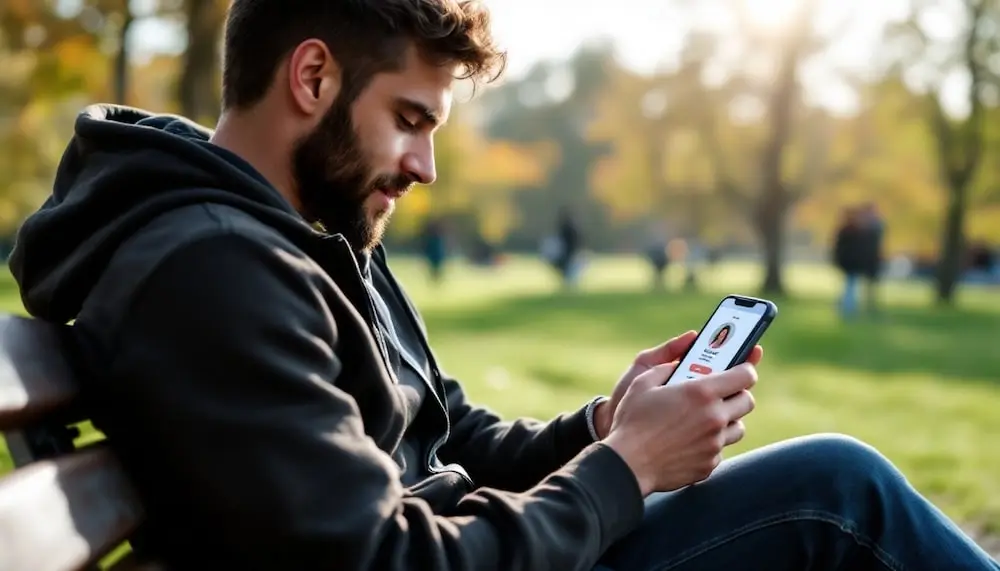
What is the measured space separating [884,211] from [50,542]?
1541 inches

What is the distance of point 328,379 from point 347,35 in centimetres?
70

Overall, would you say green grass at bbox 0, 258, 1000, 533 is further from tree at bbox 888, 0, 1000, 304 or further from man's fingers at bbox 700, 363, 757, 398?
tree at bbox 888, 0, 1000, 304

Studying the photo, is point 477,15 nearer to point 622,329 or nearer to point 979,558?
point 979,558

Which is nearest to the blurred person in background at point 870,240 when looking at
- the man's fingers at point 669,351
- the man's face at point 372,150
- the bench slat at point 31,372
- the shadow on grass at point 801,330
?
the shadow on grass at point 801,330

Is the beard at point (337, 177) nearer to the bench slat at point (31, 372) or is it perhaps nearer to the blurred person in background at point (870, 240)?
the bench slat at point (31, 372)

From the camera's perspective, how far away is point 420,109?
217 cm

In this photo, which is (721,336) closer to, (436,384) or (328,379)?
(436,384)

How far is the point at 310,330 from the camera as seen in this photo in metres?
1.65

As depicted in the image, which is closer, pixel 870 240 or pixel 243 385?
pixel 243 385

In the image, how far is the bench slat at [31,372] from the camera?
1422mm

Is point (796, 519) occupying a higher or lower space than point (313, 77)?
lower

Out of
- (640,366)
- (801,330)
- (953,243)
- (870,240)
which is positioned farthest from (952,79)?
(640,366)

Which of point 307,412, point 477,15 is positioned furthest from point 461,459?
point 307,412

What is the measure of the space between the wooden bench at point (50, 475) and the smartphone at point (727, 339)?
1075 mm
